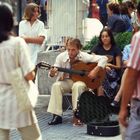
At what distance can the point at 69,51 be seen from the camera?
8859 mm

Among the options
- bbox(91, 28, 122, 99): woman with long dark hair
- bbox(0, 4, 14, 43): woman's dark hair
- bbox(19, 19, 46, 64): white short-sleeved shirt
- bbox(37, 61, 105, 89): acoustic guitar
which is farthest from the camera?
bbox(19, 19, 46, 64): white short-sleeved shirt

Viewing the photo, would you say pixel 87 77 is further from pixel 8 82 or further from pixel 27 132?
pixel 8 82

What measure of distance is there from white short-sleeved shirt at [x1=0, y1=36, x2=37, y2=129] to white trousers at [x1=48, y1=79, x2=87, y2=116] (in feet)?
10.9

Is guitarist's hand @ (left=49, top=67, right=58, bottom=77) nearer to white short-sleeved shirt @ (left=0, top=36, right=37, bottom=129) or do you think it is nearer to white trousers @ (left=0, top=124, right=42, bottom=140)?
white trousers @ (left=0, top=124, right=42, bottom=140)

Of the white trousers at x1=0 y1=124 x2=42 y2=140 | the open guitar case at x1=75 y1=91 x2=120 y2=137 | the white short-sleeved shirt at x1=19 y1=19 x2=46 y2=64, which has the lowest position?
the open guitar case at x1=75 y1=91 x2=120 y2=137

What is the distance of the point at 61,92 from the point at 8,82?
355 cm

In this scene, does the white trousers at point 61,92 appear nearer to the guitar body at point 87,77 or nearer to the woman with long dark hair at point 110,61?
the guitar body at point 87,77

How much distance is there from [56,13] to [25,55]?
7.14 m

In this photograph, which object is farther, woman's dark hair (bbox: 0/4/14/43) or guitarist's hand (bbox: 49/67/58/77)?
guitarist's hand (bbox: 49/67/58/77)

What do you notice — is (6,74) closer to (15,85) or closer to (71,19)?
(15,85)

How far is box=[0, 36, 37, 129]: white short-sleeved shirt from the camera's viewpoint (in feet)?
17.1

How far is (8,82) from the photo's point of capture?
5.27 metres

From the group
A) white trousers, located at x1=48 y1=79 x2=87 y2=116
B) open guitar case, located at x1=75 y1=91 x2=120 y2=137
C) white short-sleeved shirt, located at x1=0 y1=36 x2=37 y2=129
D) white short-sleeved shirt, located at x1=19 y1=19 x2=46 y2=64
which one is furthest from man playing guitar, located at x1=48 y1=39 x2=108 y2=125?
white short-sleeved shirt, located at x1=0 y1=36 x2=37 y2=129

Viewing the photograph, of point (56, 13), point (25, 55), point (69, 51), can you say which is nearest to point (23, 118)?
point (25, 55)
